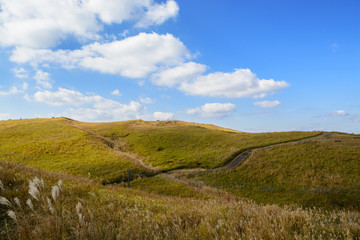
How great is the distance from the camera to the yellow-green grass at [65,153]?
36594mm

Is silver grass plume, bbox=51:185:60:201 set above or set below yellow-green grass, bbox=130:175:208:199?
above

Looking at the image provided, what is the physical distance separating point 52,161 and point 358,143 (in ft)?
209

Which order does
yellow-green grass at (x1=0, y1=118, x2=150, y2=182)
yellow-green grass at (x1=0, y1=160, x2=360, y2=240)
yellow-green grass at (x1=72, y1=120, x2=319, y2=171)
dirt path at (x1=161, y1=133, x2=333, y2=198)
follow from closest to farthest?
yellow-green grass at (x1=0, y1=160, x2=360, y2=240), dirt path at (x1=161, y1=133, x2=333, y2=198), yellow-green grass at (x1=0, y1=118, x2=150, y2=182), yellow-green grass at (x1=72, y1=120, x2=319, y2=171)

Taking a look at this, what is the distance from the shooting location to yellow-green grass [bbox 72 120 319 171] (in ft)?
148

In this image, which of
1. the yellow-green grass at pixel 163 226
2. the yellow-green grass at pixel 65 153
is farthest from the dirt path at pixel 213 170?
the yellow-green grass at pixel 163 226

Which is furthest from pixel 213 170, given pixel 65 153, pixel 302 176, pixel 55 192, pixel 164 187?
pixel 55 192

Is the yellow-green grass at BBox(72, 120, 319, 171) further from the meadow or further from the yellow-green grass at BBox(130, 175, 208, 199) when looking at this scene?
the yellow-green grass at BBox(130, 175, 208, 199)

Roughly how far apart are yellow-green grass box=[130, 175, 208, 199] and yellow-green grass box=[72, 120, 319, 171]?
7689 mm

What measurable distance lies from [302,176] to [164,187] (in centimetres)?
2220

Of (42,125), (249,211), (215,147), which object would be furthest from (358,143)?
(42,125)

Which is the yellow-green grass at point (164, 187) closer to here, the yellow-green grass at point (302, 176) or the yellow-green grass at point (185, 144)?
the yellow-green grass at point (302, 176)

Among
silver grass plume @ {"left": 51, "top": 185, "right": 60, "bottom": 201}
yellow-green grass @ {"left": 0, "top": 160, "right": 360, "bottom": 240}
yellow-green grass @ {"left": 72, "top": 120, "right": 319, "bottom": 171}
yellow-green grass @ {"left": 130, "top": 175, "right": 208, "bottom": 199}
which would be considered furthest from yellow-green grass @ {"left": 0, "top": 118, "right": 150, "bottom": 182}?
silver grass plume @ {"left": 51, "top": 185, "right": 60, "bottom": 201}

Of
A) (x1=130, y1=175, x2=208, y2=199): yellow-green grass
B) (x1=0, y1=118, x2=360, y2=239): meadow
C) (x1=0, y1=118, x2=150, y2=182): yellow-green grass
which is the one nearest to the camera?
(x1=0, y1=118, x2=360, y2=239): meadow

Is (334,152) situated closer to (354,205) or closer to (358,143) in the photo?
(358,143)
